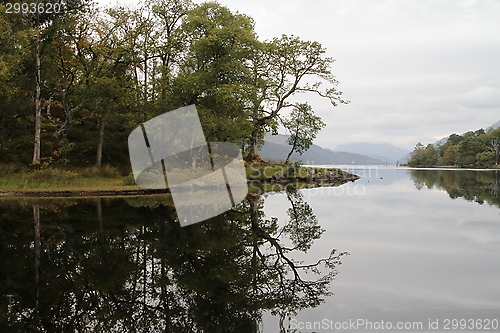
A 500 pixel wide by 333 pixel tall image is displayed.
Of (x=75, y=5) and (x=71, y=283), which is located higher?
(x=75, y=5)

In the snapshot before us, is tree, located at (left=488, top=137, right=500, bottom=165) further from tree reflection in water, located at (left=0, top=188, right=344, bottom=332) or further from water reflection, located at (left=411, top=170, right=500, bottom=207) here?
tree reflection in water, located at (left=0, top=188, right=344, bottom=332)

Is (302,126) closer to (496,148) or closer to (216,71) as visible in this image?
(216,71)

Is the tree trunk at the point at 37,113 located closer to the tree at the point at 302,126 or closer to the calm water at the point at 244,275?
the calm water at the point at 244,275

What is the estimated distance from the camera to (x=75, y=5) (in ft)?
90.9

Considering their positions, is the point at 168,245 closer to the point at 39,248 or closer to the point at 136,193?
the point at 39,248

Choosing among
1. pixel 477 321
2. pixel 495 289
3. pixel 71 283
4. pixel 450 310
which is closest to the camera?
pixel 477 321

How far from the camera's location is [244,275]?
6984 millimetres

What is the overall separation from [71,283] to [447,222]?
38.1 ft

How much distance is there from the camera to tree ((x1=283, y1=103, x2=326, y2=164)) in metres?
45.2

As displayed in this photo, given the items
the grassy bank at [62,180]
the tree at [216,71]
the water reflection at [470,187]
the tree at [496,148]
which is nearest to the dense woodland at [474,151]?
the tree at [496,148]

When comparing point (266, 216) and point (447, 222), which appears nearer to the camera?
point (447, 222)

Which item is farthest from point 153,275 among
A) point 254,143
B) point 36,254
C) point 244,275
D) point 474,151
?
point 474,151

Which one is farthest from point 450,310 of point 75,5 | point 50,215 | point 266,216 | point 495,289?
point 75,5

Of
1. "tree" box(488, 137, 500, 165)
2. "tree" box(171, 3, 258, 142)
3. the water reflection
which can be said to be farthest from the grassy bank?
"tree" box(488, 137, 500, 165)
